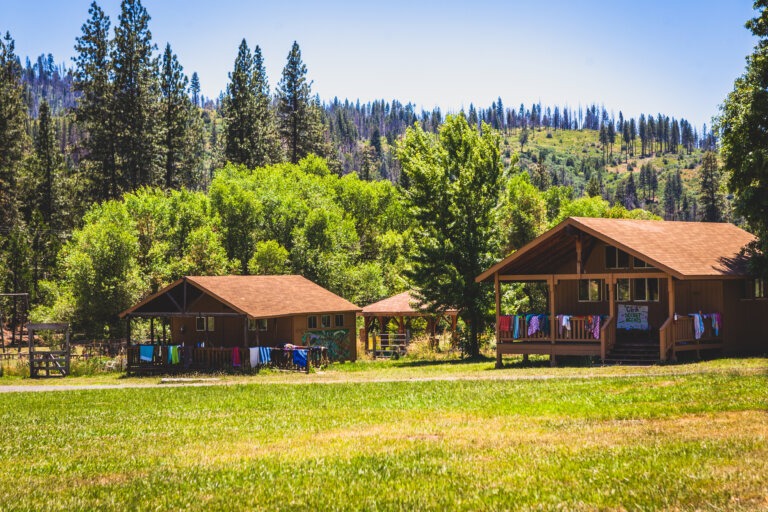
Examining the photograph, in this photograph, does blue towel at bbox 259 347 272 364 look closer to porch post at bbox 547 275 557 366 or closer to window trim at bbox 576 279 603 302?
porch post at bbox 547 275 557 366

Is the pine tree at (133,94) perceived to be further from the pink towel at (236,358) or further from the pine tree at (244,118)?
the pink towel at (236,358)

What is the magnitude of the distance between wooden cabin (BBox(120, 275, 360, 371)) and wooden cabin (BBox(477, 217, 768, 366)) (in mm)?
10971

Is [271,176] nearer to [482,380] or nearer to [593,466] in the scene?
[482,380]

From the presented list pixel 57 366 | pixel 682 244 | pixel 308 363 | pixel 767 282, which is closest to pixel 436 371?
pixel 308 363

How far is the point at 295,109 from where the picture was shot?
10100cm

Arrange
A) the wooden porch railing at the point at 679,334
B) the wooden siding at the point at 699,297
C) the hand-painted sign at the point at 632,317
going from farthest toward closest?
the hand-painted sign at the point at 632,317, the wooden siding at the point at 699,297, the wooden porch railing at the point at 679,334

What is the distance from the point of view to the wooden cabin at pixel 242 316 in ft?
135

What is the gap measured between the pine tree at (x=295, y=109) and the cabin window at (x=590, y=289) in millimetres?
67317

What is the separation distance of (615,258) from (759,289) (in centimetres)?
614

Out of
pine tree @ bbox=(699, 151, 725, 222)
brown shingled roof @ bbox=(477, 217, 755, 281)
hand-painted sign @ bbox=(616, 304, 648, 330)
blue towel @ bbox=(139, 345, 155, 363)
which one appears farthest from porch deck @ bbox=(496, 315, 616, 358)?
pine tree @ bbox=(699, 151, 725, 222)

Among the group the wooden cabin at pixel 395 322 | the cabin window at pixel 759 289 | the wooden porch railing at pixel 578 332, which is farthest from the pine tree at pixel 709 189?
the wooden porch railing at pixel 578 332

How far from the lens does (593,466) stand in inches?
474

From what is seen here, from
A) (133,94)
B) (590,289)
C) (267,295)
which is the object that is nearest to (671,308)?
(590,289)

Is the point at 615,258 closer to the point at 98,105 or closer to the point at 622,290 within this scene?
the point at 622,290
